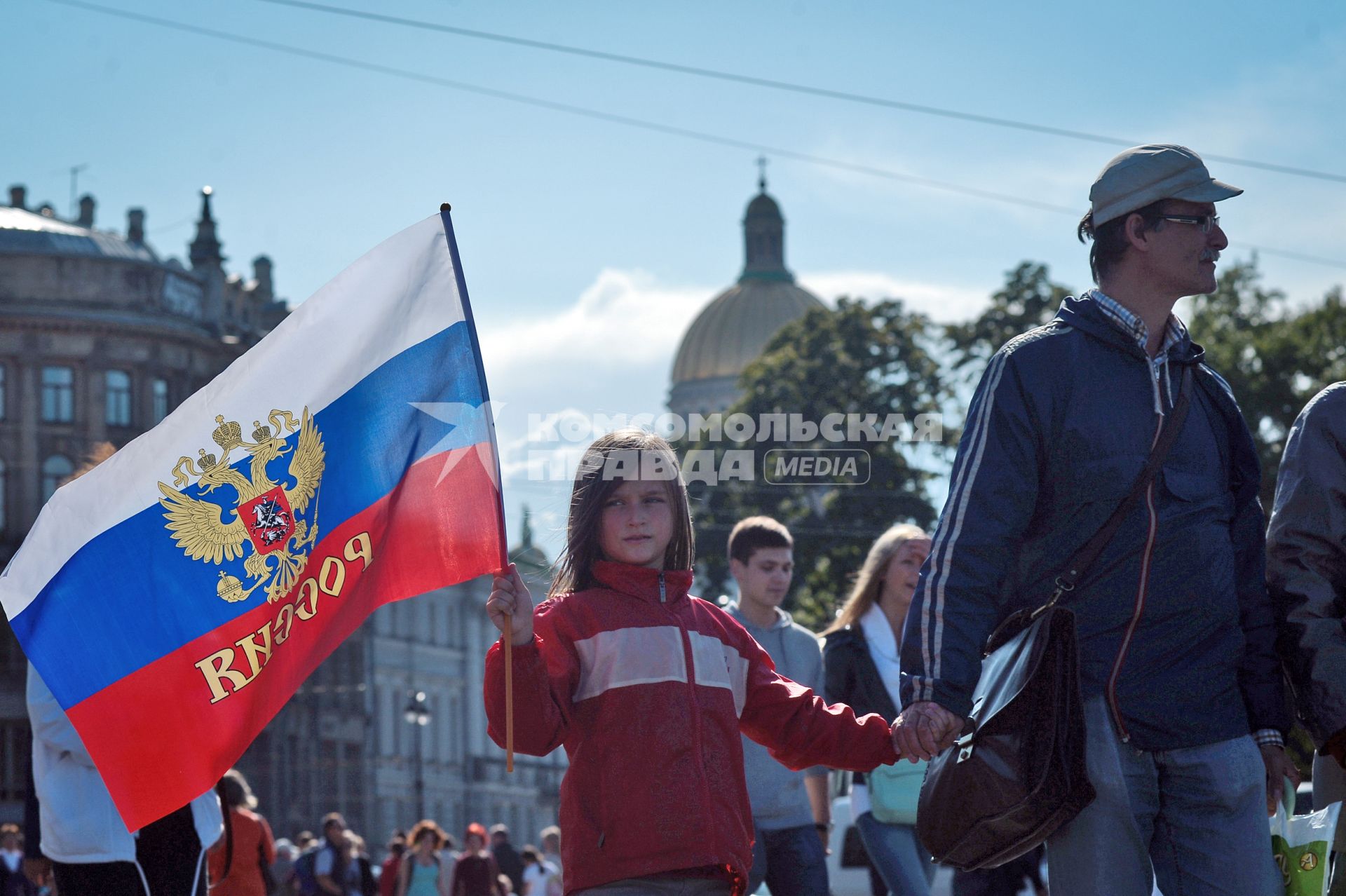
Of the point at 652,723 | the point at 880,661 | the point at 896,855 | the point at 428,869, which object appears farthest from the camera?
the point at 428,869

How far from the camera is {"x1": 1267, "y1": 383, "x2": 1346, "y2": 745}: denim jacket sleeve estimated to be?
18.7 ft

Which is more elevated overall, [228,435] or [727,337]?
[727,337]

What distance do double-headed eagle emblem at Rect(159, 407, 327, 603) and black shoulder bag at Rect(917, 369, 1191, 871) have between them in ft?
7.00

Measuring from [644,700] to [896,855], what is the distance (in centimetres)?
416

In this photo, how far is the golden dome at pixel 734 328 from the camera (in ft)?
407

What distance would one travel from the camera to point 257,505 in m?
6.45

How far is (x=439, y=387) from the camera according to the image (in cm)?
651

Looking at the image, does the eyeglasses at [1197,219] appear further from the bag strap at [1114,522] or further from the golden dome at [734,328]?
the golden dome at [734,328]

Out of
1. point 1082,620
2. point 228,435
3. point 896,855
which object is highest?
point 228,435

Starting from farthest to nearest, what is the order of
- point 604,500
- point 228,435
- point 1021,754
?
point 228,435
point 604,500
point 1021,754

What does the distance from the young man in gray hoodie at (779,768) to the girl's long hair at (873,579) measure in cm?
19

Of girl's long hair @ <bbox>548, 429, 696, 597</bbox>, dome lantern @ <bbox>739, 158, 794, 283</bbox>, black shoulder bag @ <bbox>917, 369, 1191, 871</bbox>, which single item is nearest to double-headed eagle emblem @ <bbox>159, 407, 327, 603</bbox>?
girl's long hair @ <bbox>548, 429, 696, 597</bbox>

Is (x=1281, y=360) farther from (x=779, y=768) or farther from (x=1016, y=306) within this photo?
(x=779, y=768)

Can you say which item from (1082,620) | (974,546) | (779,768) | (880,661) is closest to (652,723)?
(974,546)
